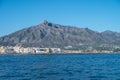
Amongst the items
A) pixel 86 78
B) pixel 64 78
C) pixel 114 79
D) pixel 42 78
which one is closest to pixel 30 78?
pixel 42 78

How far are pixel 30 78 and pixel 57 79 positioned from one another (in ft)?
19.7

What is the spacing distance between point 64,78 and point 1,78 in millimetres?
12729

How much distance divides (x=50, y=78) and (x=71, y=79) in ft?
16.7

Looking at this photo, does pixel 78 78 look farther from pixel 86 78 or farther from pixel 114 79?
pixel 114 79

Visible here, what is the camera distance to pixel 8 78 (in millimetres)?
64000

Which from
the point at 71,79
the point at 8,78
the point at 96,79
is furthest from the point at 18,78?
the point at 96,79

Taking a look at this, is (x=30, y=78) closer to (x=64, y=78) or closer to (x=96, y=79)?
(x=64, y=78)

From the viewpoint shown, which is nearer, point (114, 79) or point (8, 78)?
point (114, 79)

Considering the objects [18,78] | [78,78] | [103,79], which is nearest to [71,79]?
[78,78]

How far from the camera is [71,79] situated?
5988 cm

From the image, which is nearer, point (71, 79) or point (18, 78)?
point (71, 79)

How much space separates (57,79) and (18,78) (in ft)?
28.1

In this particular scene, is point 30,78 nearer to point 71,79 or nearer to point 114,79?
point 71,79

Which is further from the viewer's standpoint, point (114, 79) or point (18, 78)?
point (18, 78)
